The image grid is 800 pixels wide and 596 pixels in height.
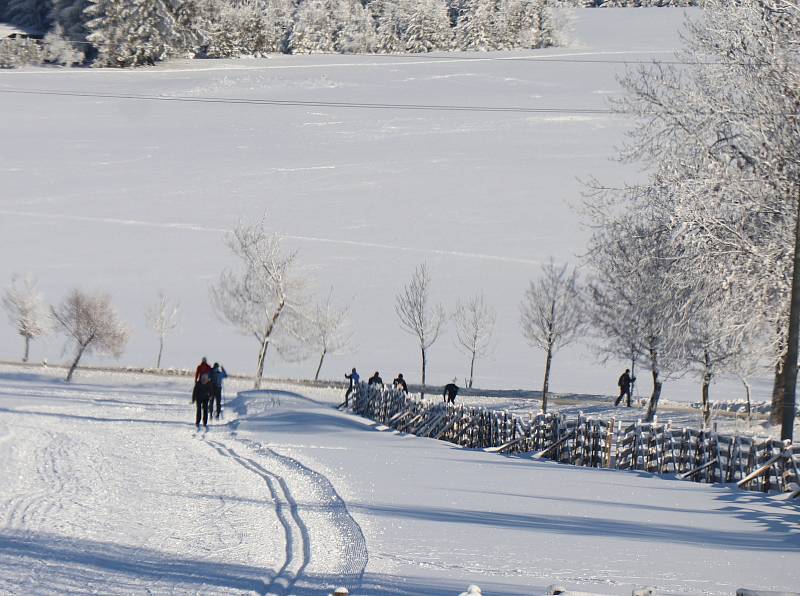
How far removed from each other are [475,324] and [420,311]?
9.69ft

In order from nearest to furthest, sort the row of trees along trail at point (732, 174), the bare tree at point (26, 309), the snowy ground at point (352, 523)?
1. the snowy ground at point (352, 523)
2. the row of trees along trail at point (732, 174)
3. the bare tree at point (26, 309)

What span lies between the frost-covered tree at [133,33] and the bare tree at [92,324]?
47.5 metres

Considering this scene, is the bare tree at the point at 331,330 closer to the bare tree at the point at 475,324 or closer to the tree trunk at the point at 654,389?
the bare tree at the point at 475,324

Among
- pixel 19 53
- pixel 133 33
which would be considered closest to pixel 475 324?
pixel 133 33

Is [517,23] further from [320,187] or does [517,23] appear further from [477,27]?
[320,187]

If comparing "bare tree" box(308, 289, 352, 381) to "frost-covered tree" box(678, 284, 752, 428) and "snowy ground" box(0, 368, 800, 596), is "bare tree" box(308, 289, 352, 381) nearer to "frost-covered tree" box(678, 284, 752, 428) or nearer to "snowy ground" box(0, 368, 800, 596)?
"frost-covered tree" box(678, 284, 752, 428)

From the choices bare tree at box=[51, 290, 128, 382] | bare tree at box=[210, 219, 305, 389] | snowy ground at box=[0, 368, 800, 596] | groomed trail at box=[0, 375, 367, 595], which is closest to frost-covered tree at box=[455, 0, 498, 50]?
bare tree at box=[51, 290, 128, 382]

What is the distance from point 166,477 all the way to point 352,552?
5945 millimetres

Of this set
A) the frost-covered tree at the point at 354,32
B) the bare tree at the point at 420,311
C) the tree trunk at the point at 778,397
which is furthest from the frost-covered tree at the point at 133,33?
the tree trunk at the point at 778,397

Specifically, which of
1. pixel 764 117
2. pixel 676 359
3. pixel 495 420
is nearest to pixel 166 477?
pixel 495 420

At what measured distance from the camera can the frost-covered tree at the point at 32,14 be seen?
11188cm

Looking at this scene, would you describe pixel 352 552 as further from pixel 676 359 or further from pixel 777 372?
pixel 676 359

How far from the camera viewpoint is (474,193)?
73.4 metres

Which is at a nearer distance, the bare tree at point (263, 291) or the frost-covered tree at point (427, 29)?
the bare tree at point (263, 291)
